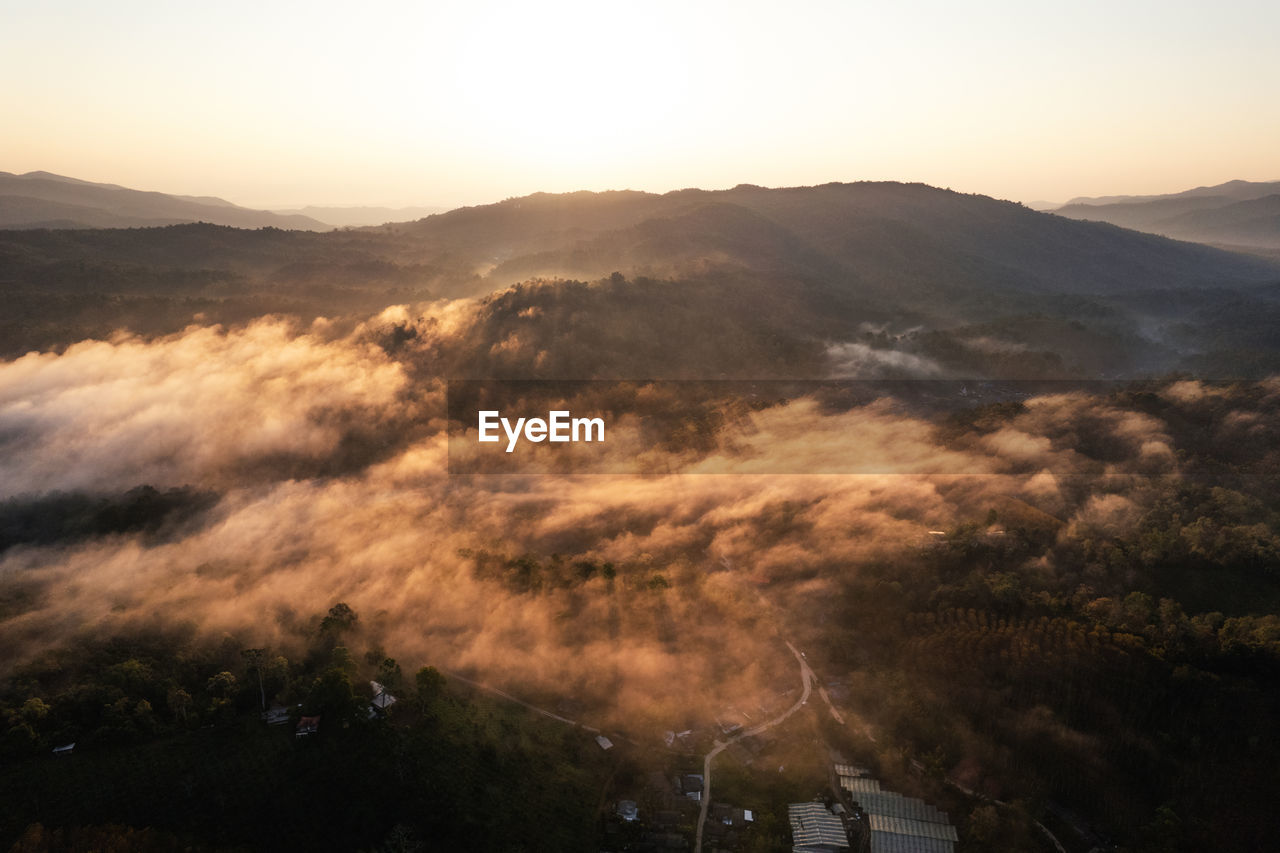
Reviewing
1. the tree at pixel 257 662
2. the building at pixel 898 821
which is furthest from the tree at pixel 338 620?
the building at pixel 898 821

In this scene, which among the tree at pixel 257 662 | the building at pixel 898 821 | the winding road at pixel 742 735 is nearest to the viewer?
the building at pixel 898 821

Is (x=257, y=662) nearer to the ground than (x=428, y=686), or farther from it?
farther from it

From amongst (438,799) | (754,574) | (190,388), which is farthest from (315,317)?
(438,799)

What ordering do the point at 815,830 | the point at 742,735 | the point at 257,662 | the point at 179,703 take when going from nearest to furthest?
the point at 815,830, the point at 179,703, the point at 257,662, the point at 742,735

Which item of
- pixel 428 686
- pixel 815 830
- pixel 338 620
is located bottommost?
pixel 815 830

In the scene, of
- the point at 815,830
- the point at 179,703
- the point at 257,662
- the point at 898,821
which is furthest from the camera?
the point at 257,662

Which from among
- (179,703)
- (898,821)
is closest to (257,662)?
(179,703)

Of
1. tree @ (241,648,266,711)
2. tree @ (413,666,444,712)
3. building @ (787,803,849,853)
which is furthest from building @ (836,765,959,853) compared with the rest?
tree @ (241,648,266,711)

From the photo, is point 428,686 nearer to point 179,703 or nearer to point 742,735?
point 179,703

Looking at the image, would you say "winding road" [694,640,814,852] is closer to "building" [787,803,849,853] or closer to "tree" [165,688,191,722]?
"building" [787,803,849,853]

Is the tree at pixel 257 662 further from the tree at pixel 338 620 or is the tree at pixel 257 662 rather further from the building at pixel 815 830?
the building at pixel 815 830

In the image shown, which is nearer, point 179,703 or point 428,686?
point 179,703
